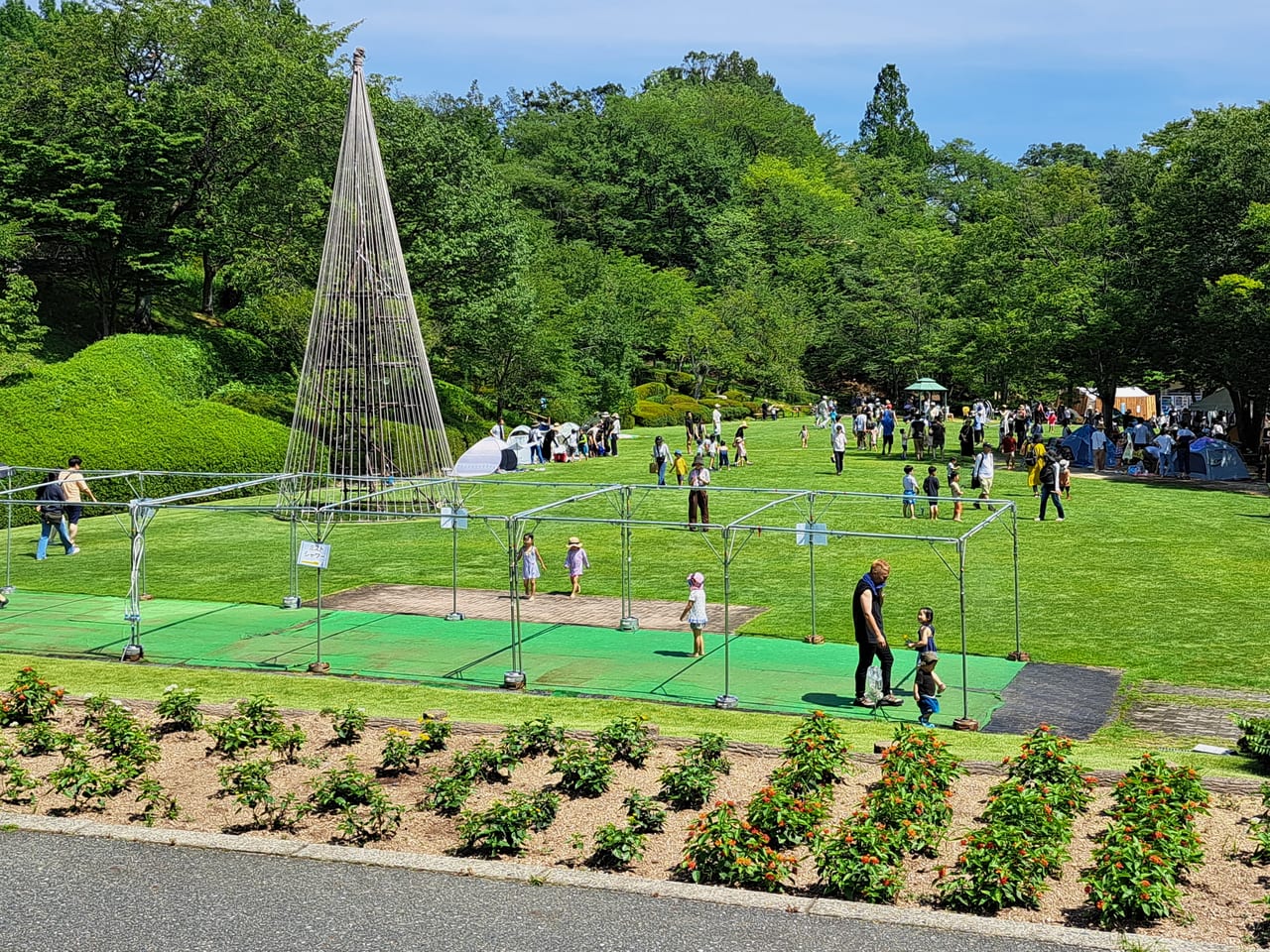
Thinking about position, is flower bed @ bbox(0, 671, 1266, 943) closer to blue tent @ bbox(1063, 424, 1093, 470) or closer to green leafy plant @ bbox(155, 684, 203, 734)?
green leafy plant @ bbox(155, 684, 203, 734)

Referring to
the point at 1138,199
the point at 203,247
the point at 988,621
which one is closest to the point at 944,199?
the point at 1138,199

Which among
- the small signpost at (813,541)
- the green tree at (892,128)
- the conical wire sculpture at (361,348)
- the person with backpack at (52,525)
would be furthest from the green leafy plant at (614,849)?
the green tree at (892,128)

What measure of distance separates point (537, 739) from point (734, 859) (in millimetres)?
3331

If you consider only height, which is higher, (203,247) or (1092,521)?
(203,247)

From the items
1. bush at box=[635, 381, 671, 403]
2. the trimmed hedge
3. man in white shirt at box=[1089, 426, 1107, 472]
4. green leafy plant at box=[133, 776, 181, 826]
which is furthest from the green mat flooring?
bush at box=[635, 381, 671, 403]

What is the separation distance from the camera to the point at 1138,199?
155 feet

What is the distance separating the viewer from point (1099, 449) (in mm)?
41469

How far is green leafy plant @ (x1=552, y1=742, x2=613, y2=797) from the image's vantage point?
35.6ft

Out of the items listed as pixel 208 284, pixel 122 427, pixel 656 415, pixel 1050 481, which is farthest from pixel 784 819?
pixel 656 415

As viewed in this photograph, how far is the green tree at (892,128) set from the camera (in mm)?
128875

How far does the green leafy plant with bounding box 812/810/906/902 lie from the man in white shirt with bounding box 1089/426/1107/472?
34928mm

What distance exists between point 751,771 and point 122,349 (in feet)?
114

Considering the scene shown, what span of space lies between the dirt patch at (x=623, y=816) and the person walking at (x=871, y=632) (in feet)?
11.2

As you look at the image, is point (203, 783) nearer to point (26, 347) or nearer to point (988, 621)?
point (988, 621)
